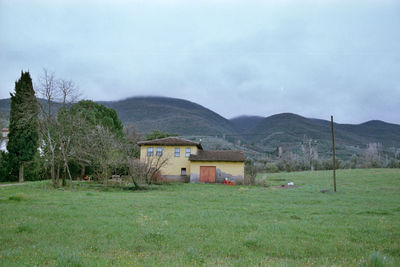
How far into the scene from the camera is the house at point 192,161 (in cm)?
3503

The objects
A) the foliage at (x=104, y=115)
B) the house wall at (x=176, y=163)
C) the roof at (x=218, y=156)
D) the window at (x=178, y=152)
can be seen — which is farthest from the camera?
the foliage at (x=104, y=115)

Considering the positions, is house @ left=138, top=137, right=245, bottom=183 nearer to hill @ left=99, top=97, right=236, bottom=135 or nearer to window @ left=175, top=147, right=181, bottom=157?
window @ left=175, top=147, right=181, bottom=157

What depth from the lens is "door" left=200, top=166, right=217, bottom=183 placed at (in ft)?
115

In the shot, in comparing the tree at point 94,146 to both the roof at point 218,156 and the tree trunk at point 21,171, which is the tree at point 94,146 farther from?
the roof at point 218,156

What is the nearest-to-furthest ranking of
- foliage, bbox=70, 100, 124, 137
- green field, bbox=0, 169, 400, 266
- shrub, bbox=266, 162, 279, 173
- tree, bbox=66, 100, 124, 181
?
green field, bbox=0, 169, 400, 266 < tree, bbox=66, 100, 124, 181 < foliage, bbox=70, 100, 124, 137 < shrub, bbox=266, 162, 279, 173

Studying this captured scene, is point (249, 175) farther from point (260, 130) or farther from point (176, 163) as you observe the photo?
point (260, 130)

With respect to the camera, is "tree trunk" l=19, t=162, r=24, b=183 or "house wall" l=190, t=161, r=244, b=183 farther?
"house wall" l=190, t=161, r=244, b=183

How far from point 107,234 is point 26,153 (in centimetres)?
2960

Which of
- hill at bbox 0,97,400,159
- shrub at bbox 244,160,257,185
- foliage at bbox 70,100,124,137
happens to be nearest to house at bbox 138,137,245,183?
shrub at bbox 244,160,257,185

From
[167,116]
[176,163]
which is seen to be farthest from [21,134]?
[167,116]

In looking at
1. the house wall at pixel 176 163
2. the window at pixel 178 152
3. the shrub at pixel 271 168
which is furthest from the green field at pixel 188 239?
the shrub at pixel 271 168

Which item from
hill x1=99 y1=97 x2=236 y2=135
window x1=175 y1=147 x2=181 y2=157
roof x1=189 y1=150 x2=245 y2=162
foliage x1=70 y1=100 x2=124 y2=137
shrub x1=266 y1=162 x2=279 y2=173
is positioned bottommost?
shrub x1=266 y1=162 x2=279 y2=173

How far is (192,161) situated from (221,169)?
3.70 metres

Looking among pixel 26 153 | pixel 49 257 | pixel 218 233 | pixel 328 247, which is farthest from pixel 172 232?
pixel 26 153
